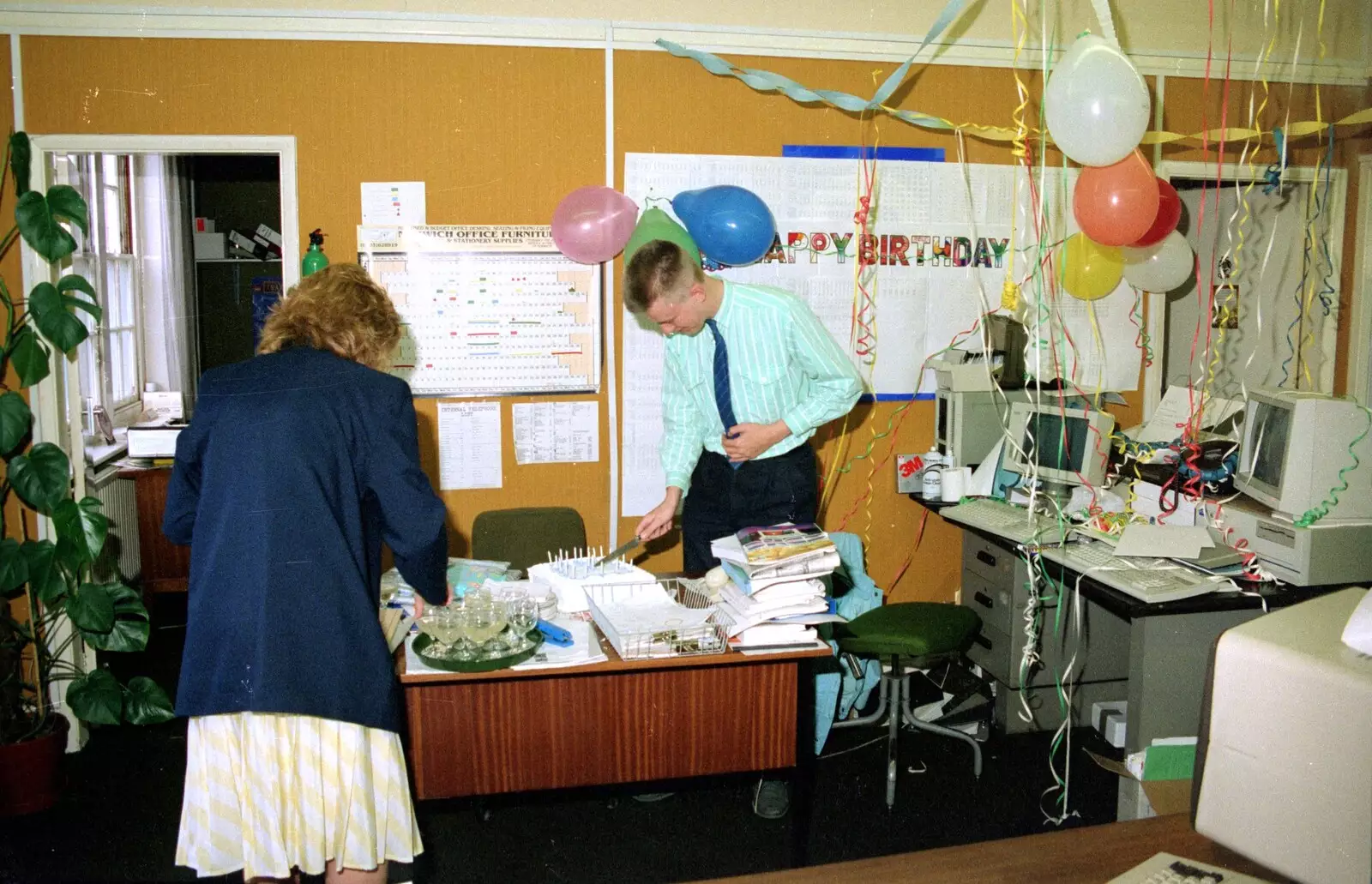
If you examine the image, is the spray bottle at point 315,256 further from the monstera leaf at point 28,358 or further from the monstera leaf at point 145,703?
the monstera leaf at point 145,703

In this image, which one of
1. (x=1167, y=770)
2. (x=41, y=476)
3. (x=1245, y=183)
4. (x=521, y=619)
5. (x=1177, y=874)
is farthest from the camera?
(x=1245, y=183)

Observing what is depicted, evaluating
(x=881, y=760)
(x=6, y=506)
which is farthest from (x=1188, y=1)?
(x=6, y=506)

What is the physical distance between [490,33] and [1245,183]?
339cm

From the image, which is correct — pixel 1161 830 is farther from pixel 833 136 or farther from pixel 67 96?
pixel 67 96

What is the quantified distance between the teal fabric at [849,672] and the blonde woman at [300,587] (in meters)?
1.91

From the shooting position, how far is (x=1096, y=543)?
3.54 metres

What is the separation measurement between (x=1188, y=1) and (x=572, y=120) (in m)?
2.72

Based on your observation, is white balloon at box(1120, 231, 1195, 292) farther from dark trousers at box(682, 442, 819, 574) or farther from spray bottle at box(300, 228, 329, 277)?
spray bottle at box(300, 228, 329, 277)

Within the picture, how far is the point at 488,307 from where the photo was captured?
14.0 ft

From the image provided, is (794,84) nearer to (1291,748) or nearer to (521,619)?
(521,619)

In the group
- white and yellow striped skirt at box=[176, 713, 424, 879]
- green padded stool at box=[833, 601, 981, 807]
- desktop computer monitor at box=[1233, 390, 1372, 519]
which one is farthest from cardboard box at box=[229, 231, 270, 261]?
desktop computer monitor at box=[1233, 390, 1372, 519]

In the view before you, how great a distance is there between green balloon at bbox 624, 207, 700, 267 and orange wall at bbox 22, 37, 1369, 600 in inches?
13.3

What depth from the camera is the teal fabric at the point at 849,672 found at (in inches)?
151

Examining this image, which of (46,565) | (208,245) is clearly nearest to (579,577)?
(46,565)
